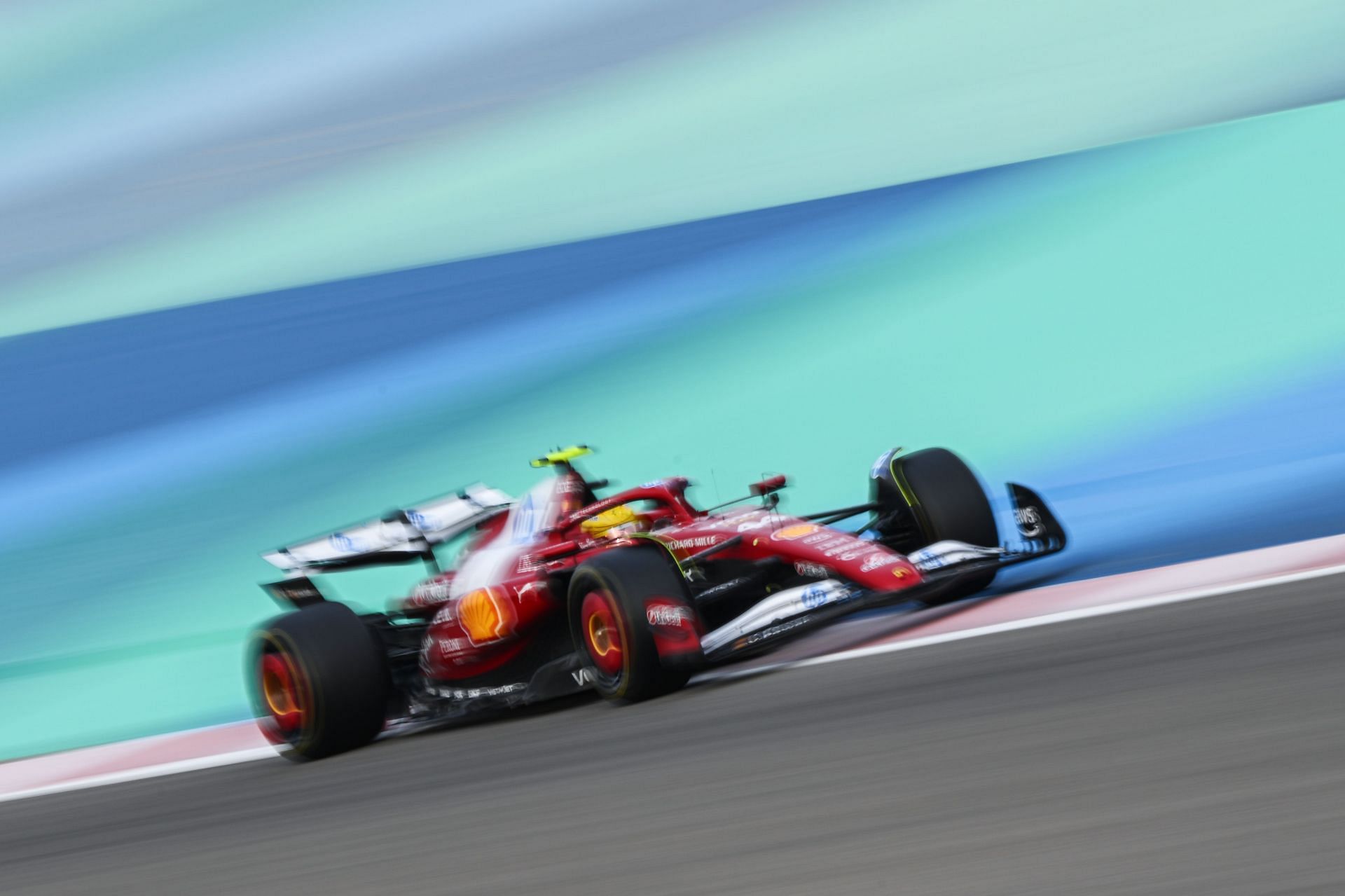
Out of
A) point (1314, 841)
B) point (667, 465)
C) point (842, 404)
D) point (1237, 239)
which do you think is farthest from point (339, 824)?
point (1237, 239)

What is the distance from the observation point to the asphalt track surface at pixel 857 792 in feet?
9.53

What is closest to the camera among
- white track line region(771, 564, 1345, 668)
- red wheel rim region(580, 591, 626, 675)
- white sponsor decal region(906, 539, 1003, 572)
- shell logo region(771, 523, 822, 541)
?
red wheel rim region(580, 591, 626, 675)

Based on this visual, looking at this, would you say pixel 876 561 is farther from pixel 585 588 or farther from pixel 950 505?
pixel 585 588

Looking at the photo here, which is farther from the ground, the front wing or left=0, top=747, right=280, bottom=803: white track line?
the front wing

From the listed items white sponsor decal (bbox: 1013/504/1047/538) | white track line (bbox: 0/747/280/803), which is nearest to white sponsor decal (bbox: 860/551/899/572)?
white sponsor decal (bbox: 1013/504/1047/538)

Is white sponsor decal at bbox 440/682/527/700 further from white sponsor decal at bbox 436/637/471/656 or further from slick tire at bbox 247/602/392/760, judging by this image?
slick tire at bbox 247/602/392/760

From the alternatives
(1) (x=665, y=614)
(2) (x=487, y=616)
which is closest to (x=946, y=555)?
(1) (x=665, y=614)

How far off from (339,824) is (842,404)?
32.6 ft

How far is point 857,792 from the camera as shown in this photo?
362cm

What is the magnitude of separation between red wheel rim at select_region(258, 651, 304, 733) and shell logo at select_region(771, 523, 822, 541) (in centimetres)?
180

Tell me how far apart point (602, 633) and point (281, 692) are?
1363mm

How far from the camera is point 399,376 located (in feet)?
58.6

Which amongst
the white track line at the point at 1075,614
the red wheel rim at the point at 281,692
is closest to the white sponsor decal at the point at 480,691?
the red wheel rim at the point at 281,692

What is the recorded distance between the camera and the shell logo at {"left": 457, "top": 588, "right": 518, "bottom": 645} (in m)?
6.00
